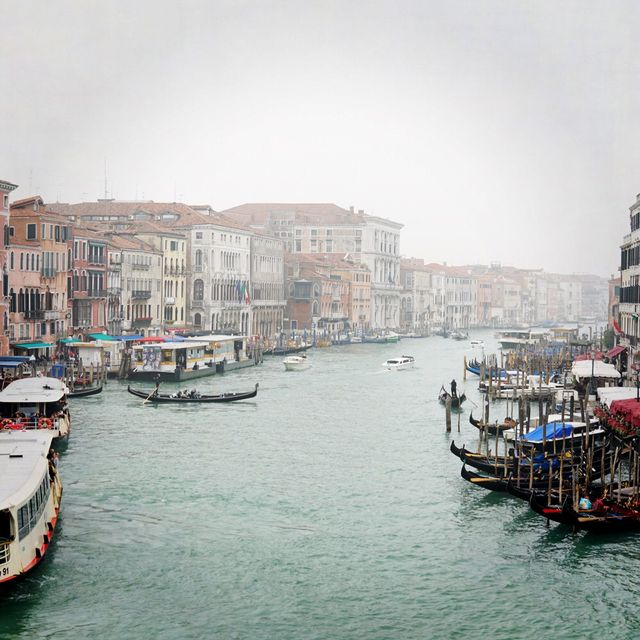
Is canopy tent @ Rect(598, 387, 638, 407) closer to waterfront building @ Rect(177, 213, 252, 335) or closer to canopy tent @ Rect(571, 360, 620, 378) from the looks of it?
canopy tent @ Rect(571, 360, 620, 378)

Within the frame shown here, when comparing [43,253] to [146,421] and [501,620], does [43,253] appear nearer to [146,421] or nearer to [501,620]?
[146,421]

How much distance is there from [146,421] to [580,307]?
152 m

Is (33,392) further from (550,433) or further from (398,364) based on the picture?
(398,364)

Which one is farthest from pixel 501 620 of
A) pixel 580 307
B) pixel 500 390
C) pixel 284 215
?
pixel 580 307

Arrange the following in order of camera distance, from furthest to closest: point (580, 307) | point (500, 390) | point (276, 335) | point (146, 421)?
1. point (580, 307)
2. point (276, 335)
3. point (500, 390)
4. point (146, 421)

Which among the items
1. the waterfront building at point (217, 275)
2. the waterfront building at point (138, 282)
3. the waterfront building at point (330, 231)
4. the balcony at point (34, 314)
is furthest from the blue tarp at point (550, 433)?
the waterfront building at point (330, 231)

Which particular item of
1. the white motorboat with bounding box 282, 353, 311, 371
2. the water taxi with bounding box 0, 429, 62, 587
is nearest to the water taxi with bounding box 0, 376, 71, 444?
the water taxi with bounding box 0, 429, 62, 587

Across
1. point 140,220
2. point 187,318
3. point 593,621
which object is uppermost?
point 140,220

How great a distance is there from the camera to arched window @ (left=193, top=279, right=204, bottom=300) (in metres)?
59.1

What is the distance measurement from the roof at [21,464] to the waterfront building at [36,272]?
19100 mm

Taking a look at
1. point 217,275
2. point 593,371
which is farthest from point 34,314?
point 217,275

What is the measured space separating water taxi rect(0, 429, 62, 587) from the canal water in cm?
36

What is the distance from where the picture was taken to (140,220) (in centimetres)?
5822

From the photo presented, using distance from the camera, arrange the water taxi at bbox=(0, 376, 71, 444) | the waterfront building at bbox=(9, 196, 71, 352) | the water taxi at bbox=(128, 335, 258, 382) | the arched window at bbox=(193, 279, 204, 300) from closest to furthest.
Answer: the water taxi at bbox=(0, 376, 71, 444)
the waterfront building at bbox=(9, 196, 71, 352)
the water taxi at bbox=(128, 335, 258, 382)
the arched window at bbox=(193, 279, 204, 300)
